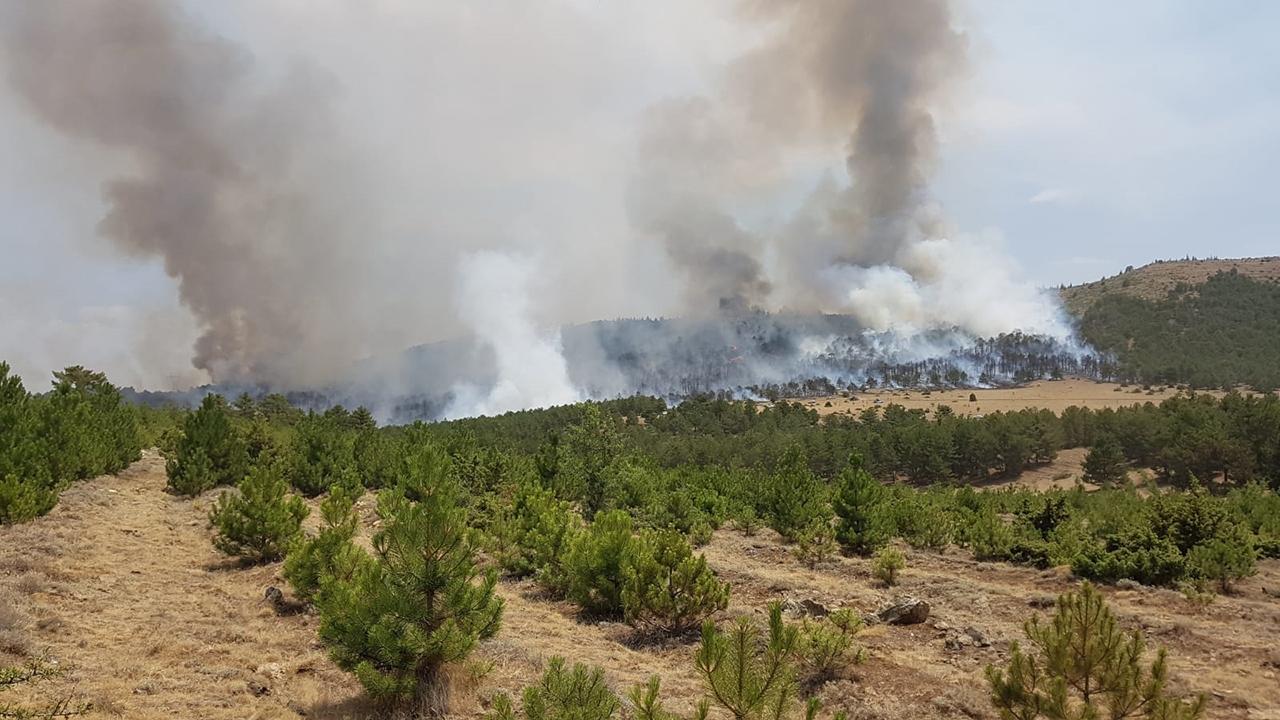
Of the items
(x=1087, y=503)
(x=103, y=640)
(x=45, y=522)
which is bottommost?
(x=1087, y=503)

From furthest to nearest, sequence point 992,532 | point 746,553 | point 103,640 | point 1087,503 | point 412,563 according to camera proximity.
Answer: point 1087,503
point 746,553
point 992,532
point 103,640
point 412,563

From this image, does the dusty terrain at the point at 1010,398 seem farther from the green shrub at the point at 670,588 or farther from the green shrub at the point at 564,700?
the green shrub at the point at 564,700

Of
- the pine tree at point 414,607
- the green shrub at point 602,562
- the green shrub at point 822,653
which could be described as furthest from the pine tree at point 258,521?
the green shrub at point 822,653

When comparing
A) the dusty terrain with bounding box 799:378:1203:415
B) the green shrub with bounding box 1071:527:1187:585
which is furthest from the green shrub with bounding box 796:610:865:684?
the dusty terrain with bounding box 799:378:1203:415

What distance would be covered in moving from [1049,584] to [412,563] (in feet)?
65.0

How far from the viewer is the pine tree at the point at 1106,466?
2763 inches

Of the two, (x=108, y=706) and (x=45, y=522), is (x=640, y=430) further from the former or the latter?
(x=108, y=706)

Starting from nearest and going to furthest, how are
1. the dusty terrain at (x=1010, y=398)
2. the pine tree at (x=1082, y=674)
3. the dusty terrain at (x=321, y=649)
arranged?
the pine tree at (x=1082, y=674) → the dusty terrain at (x=321, y=649) → the dusty terrain at (x=1010, y=398)

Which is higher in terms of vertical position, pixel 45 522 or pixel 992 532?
pixel 45 522

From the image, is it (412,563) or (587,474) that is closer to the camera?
(412,563)

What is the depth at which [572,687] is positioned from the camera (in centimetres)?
643

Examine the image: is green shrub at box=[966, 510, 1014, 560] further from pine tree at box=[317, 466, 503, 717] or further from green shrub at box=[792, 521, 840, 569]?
pine tree at box=[317, 466, 503, 717]

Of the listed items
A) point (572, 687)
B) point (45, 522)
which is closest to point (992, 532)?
point (572, 687)

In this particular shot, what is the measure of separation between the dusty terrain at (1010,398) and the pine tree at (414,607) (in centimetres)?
13308
